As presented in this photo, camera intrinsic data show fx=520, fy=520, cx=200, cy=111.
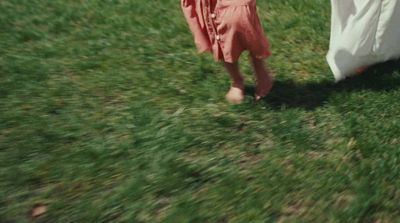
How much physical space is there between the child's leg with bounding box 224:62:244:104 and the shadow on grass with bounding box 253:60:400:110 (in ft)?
0.51

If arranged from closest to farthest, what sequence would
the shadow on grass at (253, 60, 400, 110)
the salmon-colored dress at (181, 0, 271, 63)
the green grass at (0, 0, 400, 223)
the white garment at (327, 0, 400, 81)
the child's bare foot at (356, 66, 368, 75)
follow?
the green grass at (0, 0, 400, 223) < the salmon-colored dress at (181, 0, 271, 63) < the white garment at (327, 0, 400, 81) < the shadow on grass at (253, 60, 400, 110) < the child's bare foot at (356, 66, 368, 75)

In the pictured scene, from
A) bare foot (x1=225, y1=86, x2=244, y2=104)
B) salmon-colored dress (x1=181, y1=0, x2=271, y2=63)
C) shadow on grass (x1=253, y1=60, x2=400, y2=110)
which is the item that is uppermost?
salmon-colored dress (x1=181, y1=0, x2=271, y2=63)

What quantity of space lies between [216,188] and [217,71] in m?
1.27

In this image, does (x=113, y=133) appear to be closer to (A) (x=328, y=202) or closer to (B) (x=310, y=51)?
(A) (x=328, y=202)

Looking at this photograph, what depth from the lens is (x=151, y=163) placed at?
2.75 metres

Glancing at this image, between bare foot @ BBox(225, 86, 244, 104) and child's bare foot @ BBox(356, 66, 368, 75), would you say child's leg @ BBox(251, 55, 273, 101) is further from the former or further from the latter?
child's bare foot @ BBox(356, 66, 368, 75)

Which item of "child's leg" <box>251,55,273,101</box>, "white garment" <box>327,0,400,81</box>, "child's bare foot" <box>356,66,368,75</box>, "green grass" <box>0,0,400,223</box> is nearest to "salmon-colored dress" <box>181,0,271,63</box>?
"child's leg" <box>251,55,273,101</box>

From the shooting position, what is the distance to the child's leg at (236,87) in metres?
3.21

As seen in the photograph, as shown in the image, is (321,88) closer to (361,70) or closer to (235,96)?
(361,70)

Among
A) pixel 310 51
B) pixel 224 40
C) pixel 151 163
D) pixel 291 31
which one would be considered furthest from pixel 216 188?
pixel 291 31

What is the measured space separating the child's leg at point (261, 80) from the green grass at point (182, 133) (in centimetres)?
8

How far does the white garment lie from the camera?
124 inches

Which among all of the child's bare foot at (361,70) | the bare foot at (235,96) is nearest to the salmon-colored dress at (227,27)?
A: the bare foot at (235,96)

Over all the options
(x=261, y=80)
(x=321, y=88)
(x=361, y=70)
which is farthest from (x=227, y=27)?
(x=361, y=70)
